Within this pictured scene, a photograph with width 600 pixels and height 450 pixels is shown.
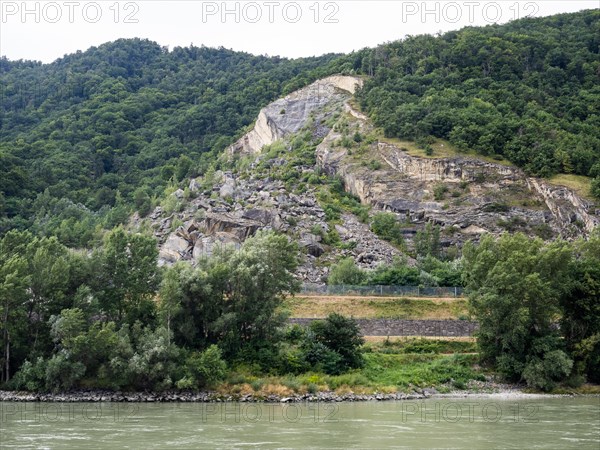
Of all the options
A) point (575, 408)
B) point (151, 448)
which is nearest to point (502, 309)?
point (575, 408)

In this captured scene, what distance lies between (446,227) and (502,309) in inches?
1387

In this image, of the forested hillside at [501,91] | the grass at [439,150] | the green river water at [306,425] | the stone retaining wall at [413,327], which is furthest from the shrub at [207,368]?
the forested hillside at [501,91]

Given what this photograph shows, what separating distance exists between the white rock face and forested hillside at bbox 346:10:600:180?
18.5ft

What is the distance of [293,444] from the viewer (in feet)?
104

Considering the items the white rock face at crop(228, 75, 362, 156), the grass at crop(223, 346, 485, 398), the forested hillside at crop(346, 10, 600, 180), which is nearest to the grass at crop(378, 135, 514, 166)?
the forested hillside at crop(346, 10, 600, 180)

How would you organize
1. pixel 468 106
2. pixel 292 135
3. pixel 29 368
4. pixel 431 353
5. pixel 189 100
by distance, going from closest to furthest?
pixel 29 368 → pixel 431 353 → pixel 468 106 → pixel 292 135 → pixel 189 100

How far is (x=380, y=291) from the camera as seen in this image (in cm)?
6662

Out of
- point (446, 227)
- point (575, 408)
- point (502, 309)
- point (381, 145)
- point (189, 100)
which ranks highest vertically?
point (189, 100)

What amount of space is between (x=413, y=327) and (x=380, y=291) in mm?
5216

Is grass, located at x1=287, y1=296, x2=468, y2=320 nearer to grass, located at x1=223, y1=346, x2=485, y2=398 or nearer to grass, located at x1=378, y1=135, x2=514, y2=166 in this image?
grass, located at x1=223, y1=346, x2=485, y2=398

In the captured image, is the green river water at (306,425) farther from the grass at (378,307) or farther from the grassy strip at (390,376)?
the grass at (378,307)

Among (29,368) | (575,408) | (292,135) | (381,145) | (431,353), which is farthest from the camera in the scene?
(292,135)

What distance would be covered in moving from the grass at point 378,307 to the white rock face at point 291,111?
2225 inches

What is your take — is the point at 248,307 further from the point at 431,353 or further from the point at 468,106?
the point at 468,106
